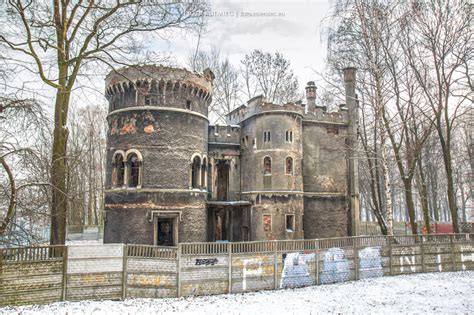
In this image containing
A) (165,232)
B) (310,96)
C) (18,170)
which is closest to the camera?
(18,170)

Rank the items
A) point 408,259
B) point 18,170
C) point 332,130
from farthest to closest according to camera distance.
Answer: point 332,130 → point 408,259 → point 18,170

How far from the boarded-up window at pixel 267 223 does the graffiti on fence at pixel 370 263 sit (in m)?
7.23

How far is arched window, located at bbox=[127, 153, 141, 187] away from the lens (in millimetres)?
16188

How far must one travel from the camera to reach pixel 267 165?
1922cm

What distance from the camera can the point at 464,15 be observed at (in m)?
14.0

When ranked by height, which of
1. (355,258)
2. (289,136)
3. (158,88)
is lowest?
(355,258)

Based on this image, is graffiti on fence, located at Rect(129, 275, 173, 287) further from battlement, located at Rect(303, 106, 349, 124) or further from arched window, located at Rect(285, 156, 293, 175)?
battlement, located at Rect(303, 106, 349, 124)

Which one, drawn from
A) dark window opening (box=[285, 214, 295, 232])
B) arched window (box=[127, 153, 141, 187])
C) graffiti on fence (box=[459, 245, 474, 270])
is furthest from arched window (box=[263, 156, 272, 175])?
graffiti on fence (box=[459, 245, 474, 270])

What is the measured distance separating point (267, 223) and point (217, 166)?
16.2 ft

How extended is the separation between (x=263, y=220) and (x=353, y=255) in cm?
760

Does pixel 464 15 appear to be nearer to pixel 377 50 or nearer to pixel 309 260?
pixel 377 50

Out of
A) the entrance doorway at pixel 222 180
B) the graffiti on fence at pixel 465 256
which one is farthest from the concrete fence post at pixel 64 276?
the graffiti on fence at pixel 465 256

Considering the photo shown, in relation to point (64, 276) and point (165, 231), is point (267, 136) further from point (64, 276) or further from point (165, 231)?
point (64, 276)

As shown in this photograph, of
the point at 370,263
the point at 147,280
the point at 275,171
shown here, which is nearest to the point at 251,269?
the point at 147,280
